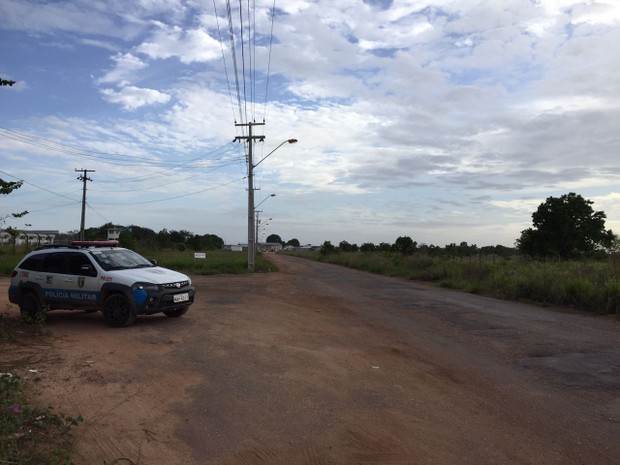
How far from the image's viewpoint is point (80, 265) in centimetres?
1040

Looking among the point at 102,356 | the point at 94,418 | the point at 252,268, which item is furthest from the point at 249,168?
the point at 94,418

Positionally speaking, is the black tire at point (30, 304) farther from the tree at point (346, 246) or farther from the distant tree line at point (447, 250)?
the tree at point (346, 246)

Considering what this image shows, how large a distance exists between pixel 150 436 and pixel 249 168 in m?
31.1

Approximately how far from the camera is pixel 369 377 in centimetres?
679

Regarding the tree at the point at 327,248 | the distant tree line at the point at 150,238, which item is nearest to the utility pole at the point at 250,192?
the distant tree line at the point at 150,238

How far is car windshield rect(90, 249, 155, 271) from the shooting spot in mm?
10391

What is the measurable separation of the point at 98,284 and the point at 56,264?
1316mm

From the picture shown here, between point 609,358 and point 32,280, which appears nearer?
point 609,358

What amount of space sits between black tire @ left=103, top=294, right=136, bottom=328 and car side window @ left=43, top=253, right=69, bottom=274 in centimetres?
132

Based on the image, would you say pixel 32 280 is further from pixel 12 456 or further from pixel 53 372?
pixel 12 456

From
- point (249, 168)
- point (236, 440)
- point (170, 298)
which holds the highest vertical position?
point (249, 168)

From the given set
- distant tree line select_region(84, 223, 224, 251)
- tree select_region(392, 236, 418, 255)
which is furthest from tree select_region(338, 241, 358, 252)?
tree select_region(392, 236, 418, 255)

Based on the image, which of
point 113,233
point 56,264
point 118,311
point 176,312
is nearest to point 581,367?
point 176,312

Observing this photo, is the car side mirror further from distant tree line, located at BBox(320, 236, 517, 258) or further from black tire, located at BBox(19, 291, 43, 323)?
distant tree line, located at BBox(320, 236, 517, 258)
